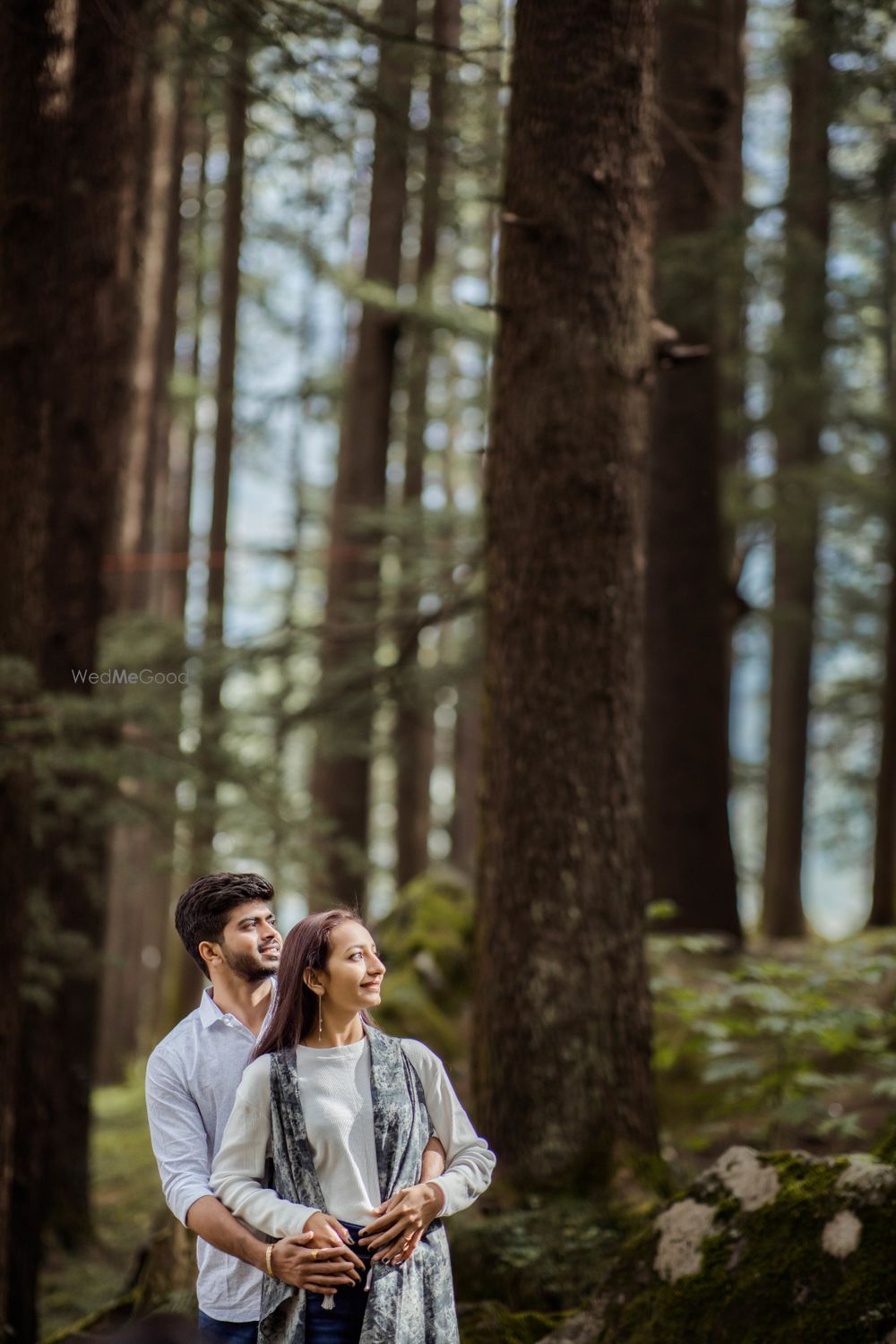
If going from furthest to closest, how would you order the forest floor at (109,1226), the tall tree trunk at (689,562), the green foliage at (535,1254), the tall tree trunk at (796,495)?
the tall tree trunk at (796,495), the tall tree trunk at (689,562), the forest floor at (109,1226), the green foliage at (535,1254)

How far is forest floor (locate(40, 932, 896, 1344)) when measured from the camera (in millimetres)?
6012

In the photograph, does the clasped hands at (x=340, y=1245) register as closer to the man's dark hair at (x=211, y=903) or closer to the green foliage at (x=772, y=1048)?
the man's dark hair at (x=211, y=903)

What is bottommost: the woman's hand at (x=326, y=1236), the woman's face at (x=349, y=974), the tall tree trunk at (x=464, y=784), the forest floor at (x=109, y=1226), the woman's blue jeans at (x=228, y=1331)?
the forest floor at (x=109, y=1226)

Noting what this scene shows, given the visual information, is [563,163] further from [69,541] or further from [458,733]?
[458,733]

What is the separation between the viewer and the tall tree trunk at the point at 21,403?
5.91 m

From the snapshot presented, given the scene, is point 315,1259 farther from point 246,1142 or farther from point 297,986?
point 297,986

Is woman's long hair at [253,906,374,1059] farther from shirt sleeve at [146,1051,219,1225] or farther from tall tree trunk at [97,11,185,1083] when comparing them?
tall tree trunk at [97,11,185,1083]

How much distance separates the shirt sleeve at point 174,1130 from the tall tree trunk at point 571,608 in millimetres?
2681

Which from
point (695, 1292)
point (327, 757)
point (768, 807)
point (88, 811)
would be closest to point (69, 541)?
point (88, 811)

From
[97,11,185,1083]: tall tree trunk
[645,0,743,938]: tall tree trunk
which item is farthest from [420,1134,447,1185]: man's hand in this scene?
[97,11,185,1083]: tall tree trunk

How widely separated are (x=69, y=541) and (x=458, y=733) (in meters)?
12.1

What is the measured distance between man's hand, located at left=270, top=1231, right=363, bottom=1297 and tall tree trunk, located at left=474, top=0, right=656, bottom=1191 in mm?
2912

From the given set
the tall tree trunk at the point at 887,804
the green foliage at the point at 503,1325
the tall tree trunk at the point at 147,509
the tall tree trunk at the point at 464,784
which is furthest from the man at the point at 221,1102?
the tall tree trunk at the point at 464,784

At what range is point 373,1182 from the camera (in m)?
2.61
